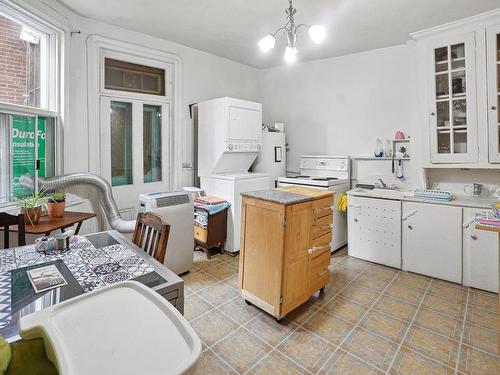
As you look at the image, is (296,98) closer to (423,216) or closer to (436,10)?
(436,10)

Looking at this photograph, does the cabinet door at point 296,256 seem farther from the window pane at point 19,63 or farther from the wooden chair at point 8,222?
the window pane at point 19,63

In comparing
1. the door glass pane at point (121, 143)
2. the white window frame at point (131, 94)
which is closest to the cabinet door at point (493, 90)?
the white window frame at point (131, 94)

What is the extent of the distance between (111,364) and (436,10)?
3.67 meters

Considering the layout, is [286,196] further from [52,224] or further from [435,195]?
[52,224]

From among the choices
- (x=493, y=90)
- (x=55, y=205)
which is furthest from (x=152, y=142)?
(x=493, y=90)

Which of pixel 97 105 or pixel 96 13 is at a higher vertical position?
pixel 96 13

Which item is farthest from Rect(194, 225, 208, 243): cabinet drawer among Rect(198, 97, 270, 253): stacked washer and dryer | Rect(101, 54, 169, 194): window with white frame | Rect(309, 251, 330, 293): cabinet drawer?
Rect(309, 251, 330, 293): cabinet drawer

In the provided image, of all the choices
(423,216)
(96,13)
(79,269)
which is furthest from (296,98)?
(79,269)

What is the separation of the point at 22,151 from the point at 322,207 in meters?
2.78

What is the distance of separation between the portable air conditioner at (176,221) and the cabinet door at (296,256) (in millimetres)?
1288

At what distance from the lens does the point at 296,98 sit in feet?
15.0

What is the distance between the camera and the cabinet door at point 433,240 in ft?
9.20

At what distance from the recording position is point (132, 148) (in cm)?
353

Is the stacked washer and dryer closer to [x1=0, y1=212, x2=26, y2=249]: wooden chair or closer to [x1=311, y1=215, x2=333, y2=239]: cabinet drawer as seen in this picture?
[x1=311, y1=215, x2=333, y2=239]: cabinet drawer
